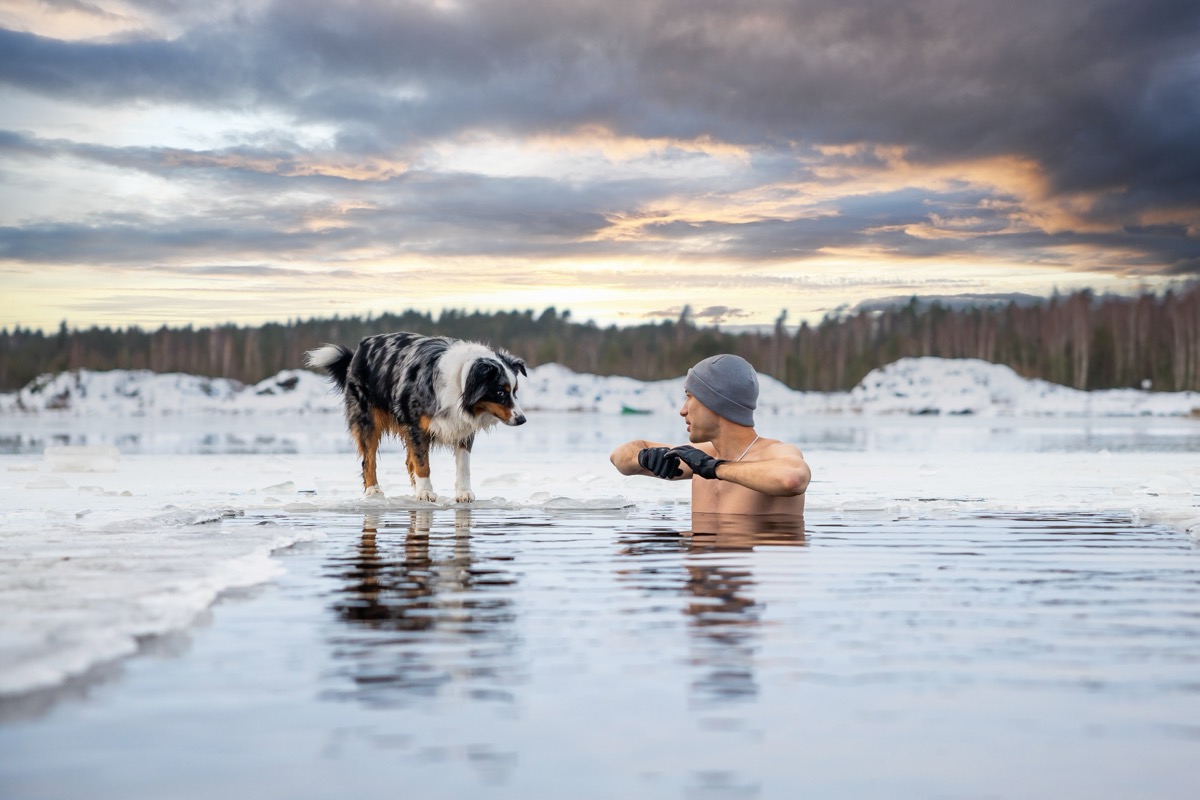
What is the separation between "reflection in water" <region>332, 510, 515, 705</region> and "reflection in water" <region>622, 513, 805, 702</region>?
0.66 metres

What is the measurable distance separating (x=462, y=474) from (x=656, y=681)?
7738 millimetres

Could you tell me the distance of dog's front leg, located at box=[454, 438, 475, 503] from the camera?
10856mm

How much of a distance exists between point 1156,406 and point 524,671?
79.9 metres

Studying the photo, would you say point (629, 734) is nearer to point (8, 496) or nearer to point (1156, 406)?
point (8, 496)

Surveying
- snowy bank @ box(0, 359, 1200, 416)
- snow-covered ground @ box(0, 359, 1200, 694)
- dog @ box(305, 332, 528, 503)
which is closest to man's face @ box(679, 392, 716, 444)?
snow-covered ground @ box(0, 359, 1200, 694)

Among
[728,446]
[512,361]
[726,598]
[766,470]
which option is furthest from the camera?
[512,361]

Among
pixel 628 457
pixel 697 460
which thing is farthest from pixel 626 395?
pixel 697 460

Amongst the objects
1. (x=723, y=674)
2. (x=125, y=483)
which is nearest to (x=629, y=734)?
(x=723, y=674)

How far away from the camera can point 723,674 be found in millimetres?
Result: 3641

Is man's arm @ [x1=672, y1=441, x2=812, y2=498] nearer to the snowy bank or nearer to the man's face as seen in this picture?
the man's face

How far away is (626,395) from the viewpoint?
119688mm

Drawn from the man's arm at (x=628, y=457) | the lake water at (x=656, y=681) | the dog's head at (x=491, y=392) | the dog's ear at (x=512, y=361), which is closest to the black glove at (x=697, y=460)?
the lake water at (x=656, y=681)

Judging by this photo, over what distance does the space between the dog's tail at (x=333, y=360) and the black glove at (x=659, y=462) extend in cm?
666

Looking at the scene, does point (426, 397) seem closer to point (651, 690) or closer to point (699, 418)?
point (699, 418)
